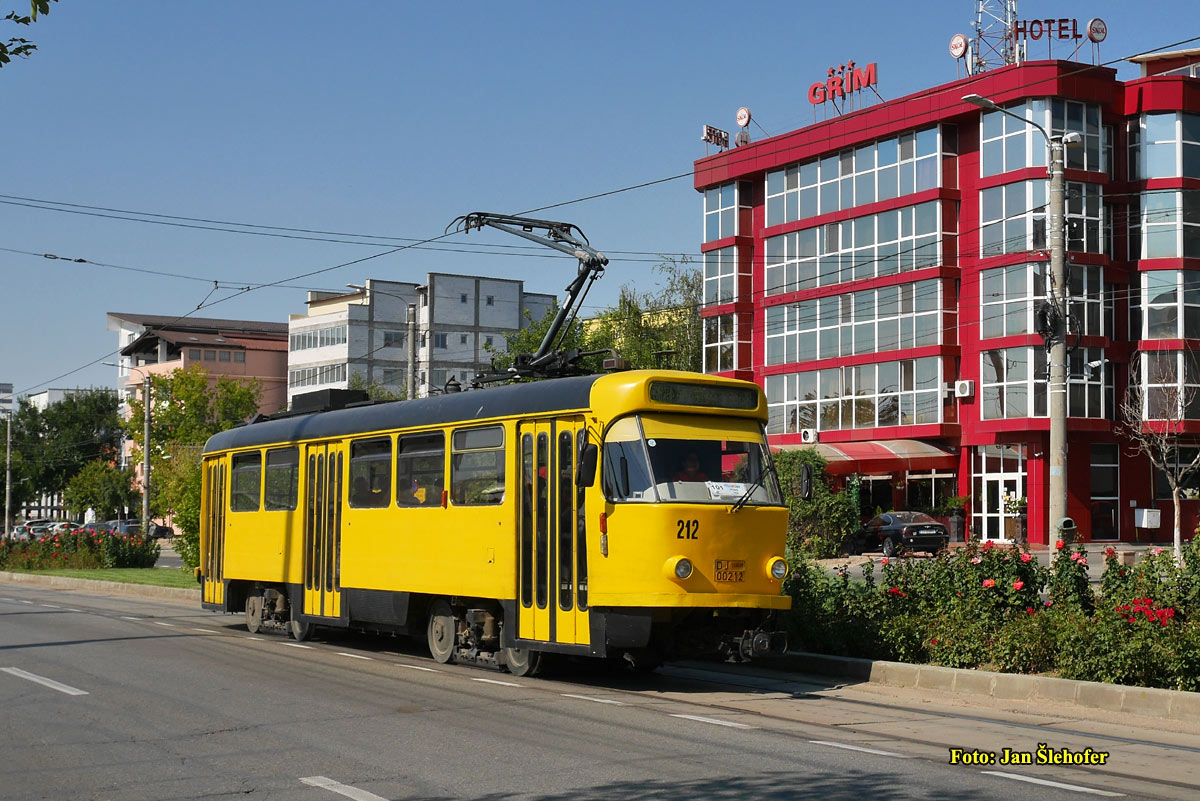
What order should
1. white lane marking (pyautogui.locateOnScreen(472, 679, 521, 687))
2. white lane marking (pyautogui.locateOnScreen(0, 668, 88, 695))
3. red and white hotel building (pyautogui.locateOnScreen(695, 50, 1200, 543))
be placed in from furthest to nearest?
red and white hotel building (pyautogui.locateOnScreen(695, 50, 1200, 543)) < white lane marking (pyautogui.locateOnScreen(472, 679, 521, 687)) < white lane marking (pyautogui.locateOnScreen(0, 668, 88, 695))

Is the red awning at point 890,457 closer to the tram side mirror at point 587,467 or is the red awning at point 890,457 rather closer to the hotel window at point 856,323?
the hotel window at point 856,323

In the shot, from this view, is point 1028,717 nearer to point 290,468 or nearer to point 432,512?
point 432,512

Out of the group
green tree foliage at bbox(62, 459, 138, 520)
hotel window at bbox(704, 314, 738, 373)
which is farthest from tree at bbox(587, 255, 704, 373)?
green tree foliage at bbox(62, 459, 138, 520)

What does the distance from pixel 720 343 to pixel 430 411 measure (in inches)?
1781

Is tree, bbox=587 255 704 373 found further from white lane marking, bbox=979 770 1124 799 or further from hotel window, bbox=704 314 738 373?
white lane marking, bbox=979 770 1124 799

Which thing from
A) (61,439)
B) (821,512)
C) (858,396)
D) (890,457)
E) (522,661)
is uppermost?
(61,439)

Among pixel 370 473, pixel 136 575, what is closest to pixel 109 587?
pixel 136 575

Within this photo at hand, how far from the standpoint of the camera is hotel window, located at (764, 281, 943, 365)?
170 feet

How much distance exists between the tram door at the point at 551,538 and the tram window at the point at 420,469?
1890mm

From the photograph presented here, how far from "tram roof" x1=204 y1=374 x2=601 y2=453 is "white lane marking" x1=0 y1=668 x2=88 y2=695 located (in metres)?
4.94

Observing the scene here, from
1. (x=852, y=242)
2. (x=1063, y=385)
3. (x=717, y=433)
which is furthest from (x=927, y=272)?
(x=717, y=433)

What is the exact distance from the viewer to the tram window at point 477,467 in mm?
14984

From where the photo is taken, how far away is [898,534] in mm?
43875

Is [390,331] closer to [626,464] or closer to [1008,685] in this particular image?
[626,464]
